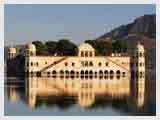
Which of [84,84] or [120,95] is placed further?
[84,84]

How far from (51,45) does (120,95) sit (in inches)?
85.1

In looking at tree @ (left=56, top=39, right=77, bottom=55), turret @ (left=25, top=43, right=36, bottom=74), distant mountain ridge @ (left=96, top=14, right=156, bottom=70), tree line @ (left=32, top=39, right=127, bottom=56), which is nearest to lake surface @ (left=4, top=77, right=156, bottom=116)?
distant mountain ridge @ (left=96, top=14, right=156, bottom=70)

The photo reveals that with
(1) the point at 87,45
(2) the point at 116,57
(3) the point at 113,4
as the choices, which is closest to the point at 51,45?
(1) the point at 87,45

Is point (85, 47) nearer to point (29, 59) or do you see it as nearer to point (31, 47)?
point (31, 47)

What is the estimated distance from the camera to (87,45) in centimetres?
1109

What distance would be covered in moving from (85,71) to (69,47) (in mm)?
1015

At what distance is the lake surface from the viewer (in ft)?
25.1

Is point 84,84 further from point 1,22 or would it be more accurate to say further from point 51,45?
point 1,22

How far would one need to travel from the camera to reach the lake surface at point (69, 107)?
764 centimetres

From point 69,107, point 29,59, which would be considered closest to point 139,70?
point 29,59

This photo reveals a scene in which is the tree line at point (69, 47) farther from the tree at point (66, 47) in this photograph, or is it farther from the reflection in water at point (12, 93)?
the reflection in water at point (12, 93)

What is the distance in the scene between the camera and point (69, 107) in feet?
26.1

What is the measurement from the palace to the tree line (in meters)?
0.12

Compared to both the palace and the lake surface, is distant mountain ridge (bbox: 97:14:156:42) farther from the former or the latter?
the lake surface
